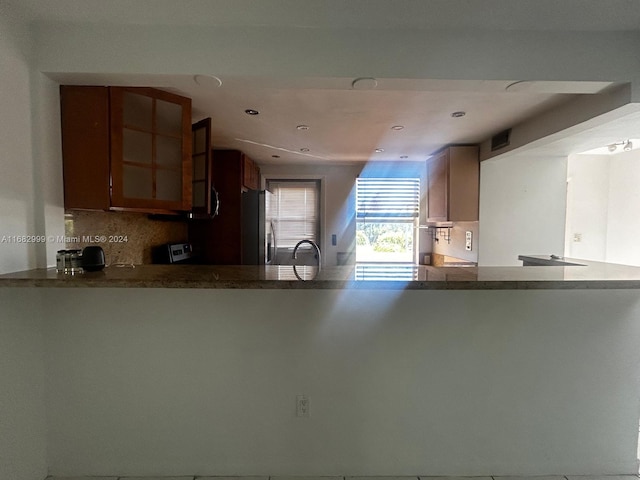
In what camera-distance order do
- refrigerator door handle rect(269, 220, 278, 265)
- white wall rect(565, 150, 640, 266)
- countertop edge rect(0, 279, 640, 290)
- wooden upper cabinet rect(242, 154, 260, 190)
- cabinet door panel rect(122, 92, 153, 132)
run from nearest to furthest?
countertop edge rect(0, 279, 640, 290) < cabinet door panel rect(122, 92, 153, 132) < wooden upper cabinet rect(242, 154, 260, 190) < refrigerator door handle rect(269, 220, 278, 265) < white wall rect(565, 150, 640, 266)

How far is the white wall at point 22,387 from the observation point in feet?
4.57

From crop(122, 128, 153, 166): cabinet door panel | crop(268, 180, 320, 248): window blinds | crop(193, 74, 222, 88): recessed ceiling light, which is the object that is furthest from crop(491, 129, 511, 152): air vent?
crop(122, 128, 153, 166): cabinet door panel

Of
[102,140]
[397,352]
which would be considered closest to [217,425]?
[397,352]

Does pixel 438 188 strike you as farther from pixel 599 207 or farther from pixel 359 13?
pixel 599 207

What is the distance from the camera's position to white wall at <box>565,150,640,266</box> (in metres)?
4.38

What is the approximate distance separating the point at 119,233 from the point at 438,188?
330cm

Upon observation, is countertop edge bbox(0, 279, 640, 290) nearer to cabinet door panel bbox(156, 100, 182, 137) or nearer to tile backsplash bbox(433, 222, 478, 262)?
cabinet door panel bbox(156, 100, 182, 137)

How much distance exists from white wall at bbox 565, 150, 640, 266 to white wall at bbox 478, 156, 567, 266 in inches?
72.6

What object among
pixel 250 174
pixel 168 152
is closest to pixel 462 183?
pixel 250 174

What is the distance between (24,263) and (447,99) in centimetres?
260

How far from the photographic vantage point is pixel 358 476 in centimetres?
164

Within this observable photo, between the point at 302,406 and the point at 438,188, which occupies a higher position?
the point at 438,188

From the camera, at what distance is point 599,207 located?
4.59 m

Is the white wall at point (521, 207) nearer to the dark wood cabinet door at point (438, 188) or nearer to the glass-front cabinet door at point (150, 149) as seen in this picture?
the dark wood cabinet door at point (438, 188)
